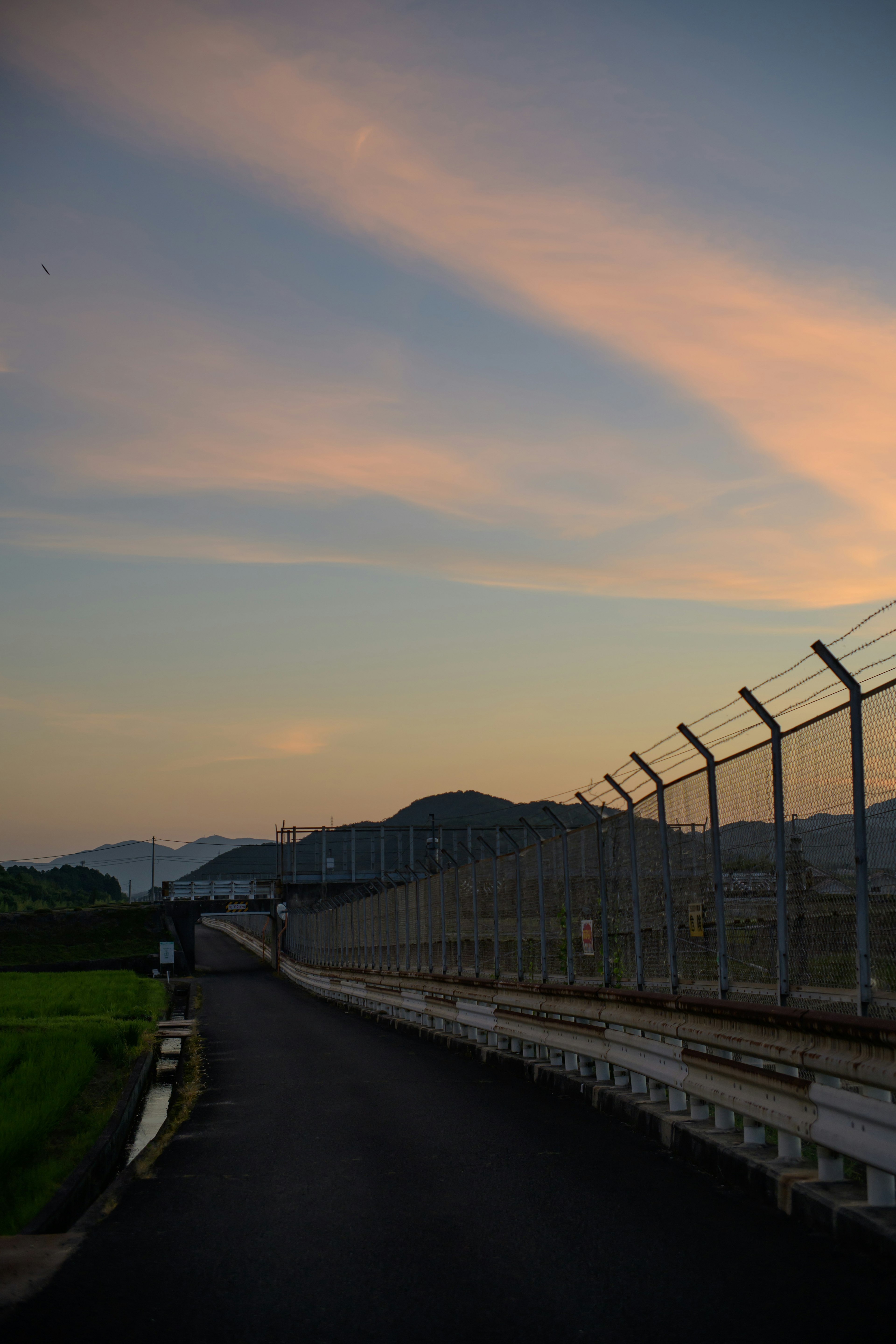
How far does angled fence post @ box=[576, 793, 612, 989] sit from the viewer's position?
14.4 meters

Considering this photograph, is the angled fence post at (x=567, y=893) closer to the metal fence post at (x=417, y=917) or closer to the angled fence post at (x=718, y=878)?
the angled fence post at (x=718, y=878)

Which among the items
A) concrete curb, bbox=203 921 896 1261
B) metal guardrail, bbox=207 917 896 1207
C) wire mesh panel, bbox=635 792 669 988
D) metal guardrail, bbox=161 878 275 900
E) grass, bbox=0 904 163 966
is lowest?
grass, bbox=0 904 163 966

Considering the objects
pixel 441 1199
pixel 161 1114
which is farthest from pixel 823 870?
pixel 161 1114

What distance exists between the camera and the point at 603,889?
47.5 feet

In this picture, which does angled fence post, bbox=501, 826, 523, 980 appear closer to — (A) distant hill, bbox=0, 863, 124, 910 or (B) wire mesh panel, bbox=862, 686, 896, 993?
(B) wire mesh panel, bbox=862, 686, 896, 993

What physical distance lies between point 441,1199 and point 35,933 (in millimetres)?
83279

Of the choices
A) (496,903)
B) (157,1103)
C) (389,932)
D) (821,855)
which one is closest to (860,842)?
(821,855)

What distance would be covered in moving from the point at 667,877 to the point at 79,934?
3129 inches

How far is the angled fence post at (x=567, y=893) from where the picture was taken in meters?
15.6

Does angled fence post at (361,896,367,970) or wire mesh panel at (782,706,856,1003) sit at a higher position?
wire mesh panel at (782,706,856,1003)

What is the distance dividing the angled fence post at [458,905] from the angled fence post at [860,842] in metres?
15.0

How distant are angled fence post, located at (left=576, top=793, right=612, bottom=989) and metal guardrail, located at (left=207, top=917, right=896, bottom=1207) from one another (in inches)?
24.8

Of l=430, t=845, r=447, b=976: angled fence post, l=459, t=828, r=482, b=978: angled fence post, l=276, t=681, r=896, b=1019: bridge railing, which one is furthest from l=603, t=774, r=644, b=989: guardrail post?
l=430, t=845, r=447, b=976: angled fence post

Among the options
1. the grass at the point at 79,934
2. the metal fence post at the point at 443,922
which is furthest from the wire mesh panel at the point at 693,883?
the grass at the point at 79,934
